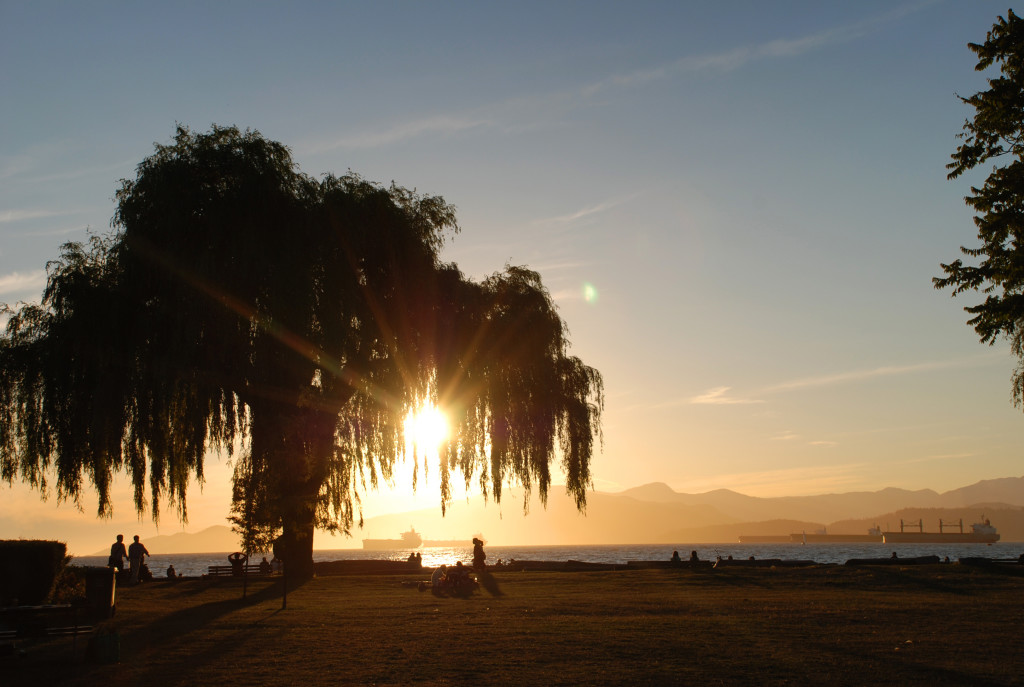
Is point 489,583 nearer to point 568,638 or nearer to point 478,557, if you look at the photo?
point 478,557

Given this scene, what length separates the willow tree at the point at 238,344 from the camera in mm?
23953

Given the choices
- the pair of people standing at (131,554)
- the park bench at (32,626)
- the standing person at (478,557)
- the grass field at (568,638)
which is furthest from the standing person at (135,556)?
the park bench at (32,626)

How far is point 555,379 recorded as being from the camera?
107ft

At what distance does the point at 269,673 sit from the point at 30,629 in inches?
186

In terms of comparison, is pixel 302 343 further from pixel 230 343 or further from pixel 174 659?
pixel 174 659

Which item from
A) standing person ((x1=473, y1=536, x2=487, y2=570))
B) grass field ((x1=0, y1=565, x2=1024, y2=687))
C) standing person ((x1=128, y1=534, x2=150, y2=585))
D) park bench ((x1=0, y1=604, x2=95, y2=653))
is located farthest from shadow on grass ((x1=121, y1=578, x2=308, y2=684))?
standing person ((x1=473, y1=536, x2=487, y2=570))

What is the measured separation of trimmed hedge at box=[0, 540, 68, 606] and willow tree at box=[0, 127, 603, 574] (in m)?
4.35

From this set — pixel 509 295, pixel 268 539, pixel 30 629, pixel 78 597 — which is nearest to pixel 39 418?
pixel 78 597

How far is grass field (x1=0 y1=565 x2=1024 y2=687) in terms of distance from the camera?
1141 centimetres

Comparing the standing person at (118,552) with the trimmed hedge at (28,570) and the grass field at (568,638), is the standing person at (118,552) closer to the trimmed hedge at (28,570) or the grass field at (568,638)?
the grass field at (568,638)

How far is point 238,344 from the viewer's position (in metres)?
23.8

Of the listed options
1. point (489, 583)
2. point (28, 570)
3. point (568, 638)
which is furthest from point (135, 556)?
point (568, 638)

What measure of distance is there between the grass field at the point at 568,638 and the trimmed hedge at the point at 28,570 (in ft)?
7.22

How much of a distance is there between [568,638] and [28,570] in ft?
46.8
